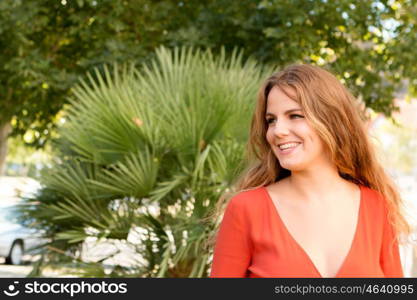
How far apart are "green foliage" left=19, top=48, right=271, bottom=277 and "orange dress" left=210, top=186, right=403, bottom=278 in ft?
9.32

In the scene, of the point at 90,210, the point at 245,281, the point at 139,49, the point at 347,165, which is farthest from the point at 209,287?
the point at 139,49

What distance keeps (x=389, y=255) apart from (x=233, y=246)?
486mm

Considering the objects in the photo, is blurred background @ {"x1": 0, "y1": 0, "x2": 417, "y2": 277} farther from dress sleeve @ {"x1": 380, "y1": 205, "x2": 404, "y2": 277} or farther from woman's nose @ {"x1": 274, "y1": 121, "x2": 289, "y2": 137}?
woman's nose @ {"x1": 274, "y1": 121, "x2": 289, "y2": 137}

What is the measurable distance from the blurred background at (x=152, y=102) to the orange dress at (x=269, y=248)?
2.11 m

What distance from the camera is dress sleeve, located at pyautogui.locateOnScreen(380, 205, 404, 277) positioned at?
215cm

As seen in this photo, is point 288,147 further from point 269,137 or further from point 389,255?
point 389,255

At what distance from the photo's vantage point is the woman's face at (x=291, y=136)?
2127 millimetres

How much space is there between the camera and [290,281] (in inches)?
79.4

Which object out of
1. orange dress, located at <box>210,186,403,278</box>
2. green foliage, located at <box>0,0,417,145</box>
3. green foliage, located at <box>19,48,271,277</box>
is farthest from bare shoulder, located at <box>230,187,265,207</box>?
green foliage, located at <box>0,0,417,145</box>

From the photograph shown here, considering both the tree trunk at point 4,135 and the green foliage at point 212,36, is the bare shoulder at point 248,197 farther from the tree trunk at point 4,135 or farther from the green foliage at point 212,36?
the tree trunk at point 4,135

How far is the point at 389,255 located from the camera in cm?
215

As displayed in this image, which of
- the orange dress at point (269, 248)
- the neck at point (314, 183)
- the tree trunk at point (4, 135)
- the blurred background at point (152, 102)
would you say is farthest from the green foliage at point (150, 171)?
the tree trunk at point (4, 135)

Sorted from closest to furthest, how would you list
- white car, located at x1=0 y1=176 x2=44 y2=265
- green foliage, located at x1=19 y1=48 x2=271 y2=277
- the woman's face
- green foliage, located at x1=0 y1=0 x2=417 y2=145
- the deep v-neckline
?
the deep v-neckline → the woman's face → green foliage, located at x1=19 y1=48 x2=271 y2=277 → white car, located at x1=0 y1=176 x2=44 y2=265 → green foliage, located at x1=0 y1=0 x2=417 y2=145

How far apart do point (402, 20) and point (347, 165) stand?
17.9ft
